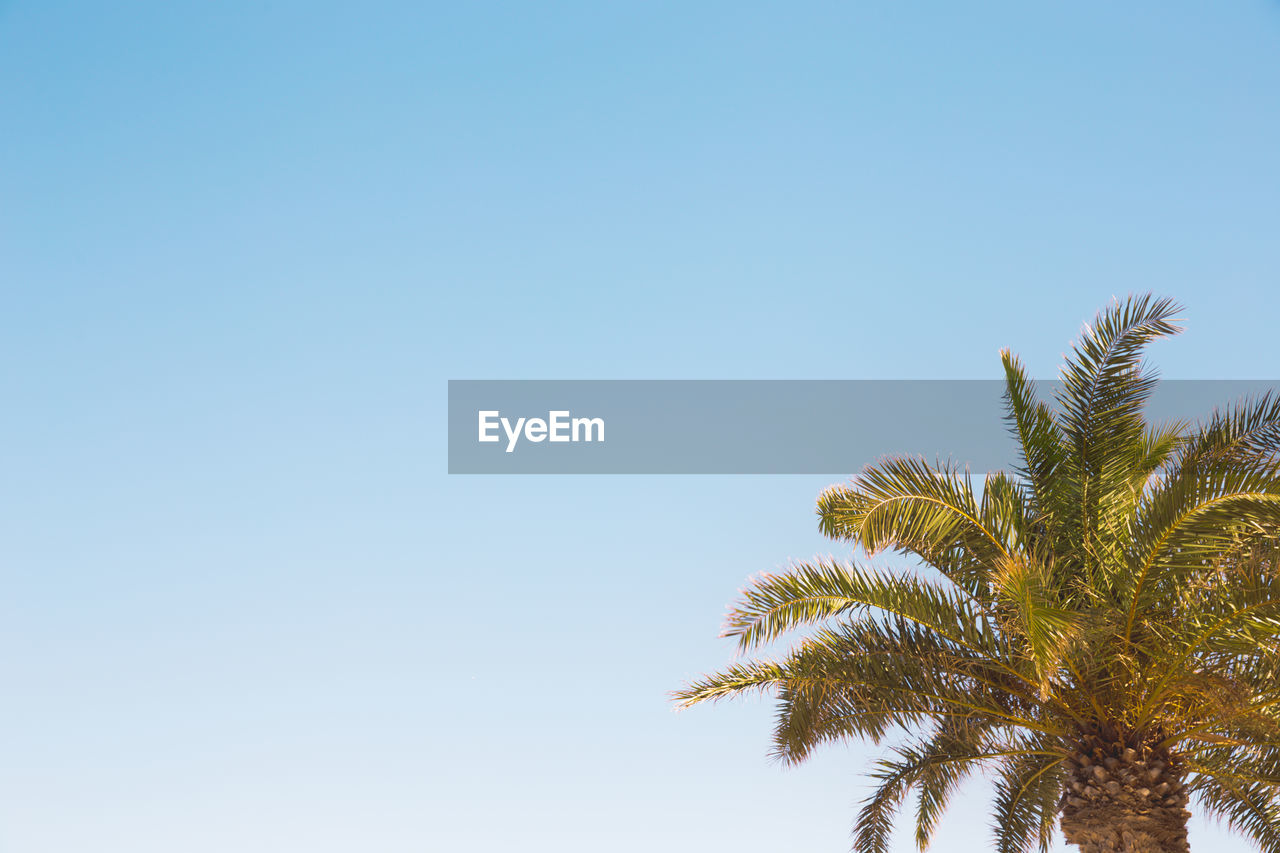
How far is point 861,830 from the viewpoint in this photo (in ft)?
44.7

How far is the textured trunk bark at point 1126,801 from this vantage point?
11.2 meters

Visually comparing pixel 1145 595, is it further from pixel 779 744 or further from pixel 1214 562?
pixel 779 744

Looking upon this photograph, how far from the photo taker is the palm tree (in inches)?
410

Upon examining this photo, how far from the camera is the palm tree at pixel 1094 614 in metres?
10.4

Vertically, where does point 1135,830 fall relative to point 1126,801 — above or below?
below

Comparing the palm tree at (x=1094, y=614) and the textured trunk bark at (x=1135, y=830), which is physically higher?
the palm tree at (x=1094, y=614)

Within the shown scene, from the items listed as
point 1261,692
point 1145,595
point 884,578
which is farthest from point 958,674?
point 1261,692

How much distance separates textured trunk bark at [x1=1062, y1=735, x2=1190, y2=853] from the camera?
1116cm

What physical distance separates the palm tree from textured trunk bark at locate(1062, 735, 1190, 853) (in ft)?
0.06

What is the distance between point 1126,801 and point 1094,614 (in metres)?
2.09

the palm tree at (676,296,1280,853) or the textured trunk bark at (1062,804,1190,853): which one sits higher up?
the palm tree at (676,296,1280,853)

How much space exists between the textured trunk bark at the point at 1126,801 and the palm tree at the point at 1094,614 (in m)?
0.02

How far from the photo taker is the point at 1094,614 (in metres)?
10.5

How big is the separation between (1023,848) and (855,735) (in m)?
3.08
